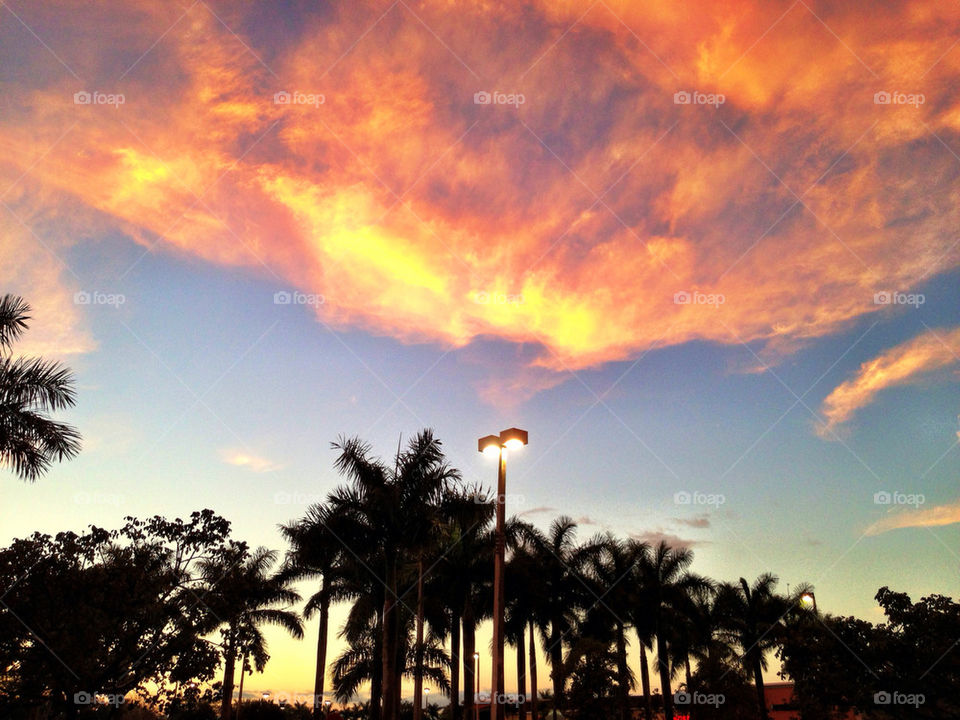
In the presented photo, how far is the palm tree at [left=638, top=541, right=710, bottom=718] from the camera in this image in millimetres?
48656

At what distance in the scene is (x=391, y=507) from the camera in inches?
1002

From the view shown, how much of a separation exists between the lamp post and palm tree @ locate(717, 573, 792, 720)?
42.4 m

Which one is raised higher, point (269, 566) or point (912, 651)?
point (269, 566)

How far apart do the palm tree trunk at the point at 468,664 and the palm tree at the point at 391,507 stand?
11243 millimetres

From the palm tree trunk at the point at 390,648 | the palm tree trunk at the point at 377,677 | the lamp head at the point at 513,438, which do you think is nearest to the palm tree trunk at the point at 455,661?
the palm tree trunk at the point at 377,677

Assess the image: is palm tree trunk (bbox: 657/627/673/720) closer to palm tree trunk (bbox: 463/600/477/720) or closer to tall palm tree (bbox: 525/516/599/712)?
tall palm tree (bbox: 525/516/599/712)

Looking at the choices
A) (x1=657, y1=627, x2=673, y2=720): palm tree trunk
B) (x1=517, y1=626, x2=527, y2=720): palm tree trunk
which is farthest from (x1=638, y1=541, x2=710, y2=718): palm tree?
(x1=517, y1=626, x2=527, y2=720): palm tree trunk

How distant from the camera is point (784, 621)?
5009cm

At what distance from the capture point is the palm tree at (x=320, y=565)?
25891 millimetres

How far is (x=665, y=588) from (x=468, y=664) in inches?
779

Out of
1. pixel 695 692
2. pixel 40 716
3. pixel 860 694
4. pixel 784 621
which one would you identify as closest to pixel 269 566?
pixel 40 716

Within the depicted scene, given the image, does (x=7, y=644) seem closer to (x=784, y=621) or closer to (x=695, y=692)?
(x=695, y=692)

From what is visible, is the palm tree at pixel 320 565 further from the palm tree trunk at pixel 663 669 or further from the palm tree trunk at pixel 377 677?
the palm tree trunk at pixel 663 669

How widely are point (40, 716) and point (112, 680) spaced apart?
12562mm
